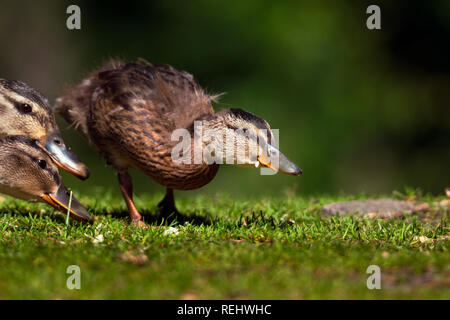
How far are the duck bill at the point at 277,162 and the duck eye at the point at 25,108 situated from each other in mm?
2369

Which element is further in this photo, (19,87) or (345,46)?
(345,46)

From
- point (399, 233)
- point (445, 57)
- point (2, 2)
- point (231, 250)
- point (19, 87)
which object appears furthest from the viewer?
point (2, 2)

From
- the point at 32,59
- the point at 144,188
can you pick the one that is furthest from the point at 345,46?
the point at 32,59

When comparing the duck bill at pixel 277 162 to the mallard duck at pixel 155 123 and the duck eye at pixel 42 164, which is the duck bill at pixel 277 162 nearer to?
the mallard duck at pixel 155 123

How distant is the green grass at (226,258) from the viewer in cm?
439

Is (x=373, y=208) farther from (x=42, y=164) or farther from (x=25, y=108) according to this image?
(x=25, y=108)

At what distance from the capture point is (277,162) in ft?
19.6

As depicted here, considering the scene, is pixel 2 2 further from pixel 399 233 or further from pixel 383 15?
pixel 399 233

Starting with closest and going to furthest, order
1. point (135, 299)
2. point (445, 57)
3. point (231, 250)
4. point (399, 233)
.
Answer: point (135, 299) → point (231, 250) → point (399, 233) → point (445, 57)

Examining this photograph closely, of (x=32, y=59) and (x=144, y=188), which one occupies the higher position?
(x=32, y=59)

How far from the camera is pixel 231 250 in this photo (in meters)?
5.25

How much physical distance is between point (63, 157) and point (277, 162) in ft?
6.90

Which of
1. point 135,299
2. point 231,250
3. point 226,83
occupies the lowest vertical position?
point 135,299

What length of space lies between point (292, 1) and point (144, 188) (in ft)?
17.7
